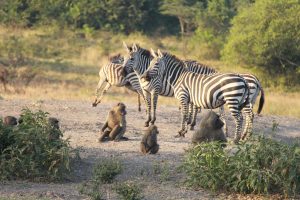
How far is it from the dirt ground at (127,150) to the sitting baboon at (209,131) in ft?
0.98

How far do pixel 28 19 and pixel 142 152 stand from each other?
29904 mm

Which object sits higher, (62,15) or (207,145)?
(62,15)

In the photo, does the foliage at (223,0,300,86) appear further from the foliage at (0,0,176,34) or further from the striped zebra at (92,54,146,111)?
the foliage at (0,0,176,34)

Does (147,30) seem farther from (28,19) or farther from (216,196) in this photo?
(216,196)

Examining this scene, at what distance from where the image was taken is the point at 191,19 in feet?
130

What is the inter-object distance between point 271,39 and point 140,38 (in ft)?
42.3

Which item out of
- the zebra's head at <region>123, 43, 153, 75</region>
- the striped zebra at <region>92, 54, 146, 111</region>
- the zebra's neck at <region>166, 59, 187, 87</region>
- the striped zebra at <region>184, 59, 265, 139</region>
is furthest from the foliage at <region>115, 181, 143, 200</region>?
the striped zebra at <region>92, 54, 146, 111</region>

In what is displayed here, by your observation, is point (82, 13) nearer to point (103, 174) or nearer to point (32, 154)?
point (32, 154)

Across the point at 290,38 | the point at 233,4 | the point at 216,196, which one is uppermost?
the point at 233,4

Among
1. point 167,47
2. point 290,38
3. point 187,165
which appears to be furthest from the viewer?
point 167,47

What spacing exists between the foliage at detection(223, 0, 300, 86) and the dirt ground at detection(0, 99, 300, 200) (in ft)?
34.0

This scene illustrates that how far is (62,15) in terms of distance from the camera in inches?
1571

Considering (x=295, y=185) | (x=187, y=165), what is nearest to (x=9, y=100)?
(x=187, y=165)

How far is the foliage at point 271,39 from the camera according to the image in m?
28.3
